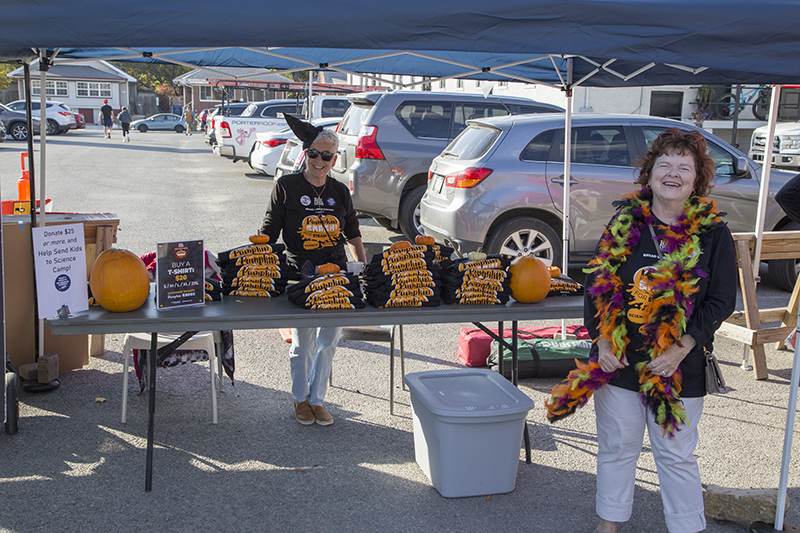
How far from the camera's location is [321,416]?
4488mm

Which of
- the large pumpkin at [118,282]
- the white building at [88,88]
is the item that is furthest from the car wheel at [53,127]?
the large pumpkin at [118,282]

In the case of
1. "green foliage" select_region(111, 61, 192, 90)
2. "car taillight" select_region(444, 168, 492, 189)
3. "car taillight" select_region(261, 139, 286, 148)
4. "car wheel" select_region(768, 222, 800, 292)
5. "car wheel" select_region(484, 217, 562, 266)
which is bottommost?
"car wheel" select_region(768, 222, 800, 292)

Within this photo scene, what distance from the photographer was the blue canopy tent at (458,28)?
3129 mm

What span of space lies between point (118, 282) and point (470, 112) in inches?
281

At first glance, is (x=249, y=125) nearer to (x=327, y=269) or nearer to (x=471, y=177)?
(x=471, y=177)

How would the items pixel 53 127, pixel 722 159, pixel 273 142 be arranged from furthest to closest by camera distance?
pixel 53 127
pixel 273 142
pixel 722 159

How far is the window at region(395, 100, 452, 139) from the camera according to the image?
31.4 feet

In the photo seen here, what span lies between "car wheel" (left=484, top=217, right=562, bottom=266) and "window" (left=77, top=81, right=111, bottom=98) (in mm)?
59722

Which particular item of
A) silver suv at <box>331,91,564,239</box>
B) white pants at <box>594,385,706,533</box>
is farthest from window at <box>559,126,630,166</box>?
white pants at <box>594,385,706,533</box>

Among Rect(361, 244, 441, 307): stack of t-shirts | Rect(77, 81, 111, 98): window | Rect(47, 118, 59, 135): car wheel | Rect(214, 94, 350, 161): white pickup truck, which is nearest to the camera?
Rect(361, 244, 441, 307): stack of t-shirts

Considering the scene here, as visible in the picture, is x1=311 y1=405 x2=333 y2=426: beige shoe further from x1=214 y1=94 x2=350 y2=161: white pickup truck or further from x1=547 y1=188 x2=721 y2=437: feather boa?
x1=214 y1=94 x2=350 y2=161: white pickup truck

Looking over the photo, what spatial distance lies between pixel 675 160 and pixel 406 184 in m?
6.61

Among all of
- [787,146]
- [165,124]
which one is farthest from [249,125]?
[165,124]

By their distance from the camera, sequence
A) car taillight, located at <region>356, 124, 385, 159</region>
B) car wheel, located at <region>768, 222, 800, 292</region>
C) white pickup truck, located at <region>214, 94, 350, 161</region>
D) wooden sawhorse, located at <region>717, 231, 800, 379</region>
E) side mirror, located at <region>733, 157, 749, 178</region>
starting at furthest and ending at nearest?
1. white pickup truck, located at <region>214, 94, 350, 161</region>
2. car taillight, located at <region>356, 124, 385, 159</region>
3. car wheel, located at <region>768, 222, 800, 292</region>
4. side mirror, located at <region>733, 157, 749, 178</region>
5. wooden sawhorse, located at <region>717, 231, 800, 379</region>
